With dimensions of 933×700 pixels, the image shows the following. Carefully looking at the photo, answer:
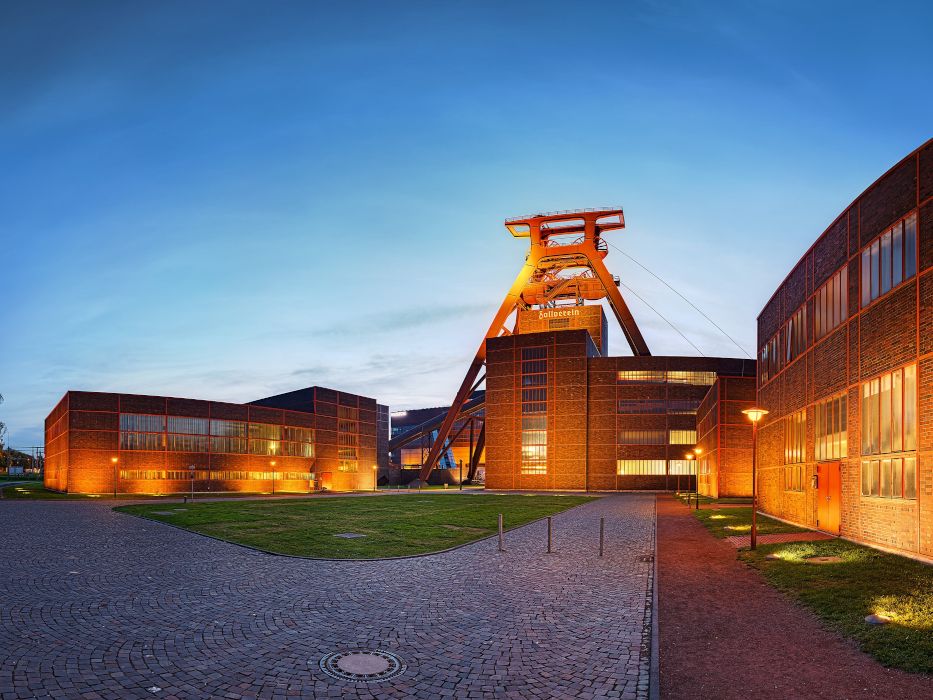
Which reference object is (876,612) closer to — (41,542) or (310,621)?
(310,621)

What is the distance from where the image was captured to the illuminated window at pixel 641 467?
80.2 m

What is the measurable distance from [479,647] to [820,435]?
67.7 ft

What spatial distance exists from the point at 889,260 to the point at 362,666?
1816cm

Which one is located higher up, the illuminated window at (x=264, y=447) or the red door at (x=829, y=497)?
the red door at (x=829, y=497)

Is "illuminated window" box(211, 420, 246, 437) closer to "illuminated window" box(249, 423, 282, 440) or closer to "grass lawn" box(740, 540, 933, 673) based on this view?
"illuminated window" box(249, 423, 282, 440)

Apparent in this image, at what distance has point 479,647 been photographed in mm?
8734

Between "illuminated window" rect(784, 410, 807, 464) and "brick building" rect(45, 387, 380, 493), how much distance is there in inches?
2159

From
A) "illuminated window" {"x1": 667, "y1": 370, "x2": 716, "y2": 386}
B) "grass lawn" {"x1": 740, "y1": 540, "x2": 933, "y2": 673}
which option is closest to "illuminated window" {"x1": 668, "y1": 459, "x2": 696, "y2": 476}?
"illuminated window" {"x1": 667, "y1": 370, "x2": 716, "y2": 386}

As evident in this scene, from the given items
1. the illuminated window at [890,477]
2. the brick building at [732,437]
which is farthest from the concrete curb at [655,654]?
the brick building at [732,437]

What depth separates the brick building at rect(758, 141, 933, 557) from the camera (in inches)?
634

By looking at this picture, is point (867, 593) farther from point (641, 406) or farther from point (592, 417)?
point (592, 417)

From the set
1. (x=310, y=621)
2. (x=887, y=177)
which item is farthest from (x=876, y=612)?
(x=887, y=177)

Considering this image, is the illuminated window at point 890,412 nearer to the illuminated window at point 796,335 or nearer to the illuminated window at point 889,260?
the illuminated window at point 889,260

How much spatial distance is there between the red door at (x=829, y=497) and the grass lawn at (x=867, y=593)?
3963 mm
